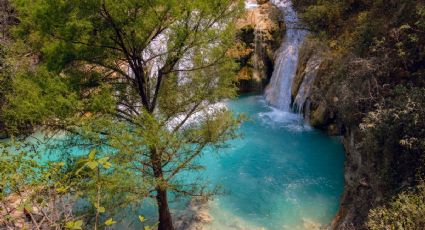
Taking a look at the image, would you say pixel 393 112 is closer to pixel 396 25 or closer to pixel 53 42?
pixel 396 25

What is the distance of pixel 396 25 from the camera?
28.8ft

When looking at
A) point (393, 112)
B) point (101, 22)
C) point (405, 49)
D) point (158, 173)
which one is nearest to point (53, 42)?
point (101, 22)

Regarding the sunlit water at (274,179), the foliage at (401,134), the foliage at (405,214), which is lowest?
the sunlit water at (274,179)

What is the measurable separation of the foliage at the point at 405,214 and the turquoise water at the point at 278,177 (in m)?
4.10

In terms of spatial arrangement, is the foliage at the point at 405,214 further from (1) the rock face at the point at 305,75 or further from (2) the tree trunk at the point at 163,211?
(1) the rock face at the point at 305,75

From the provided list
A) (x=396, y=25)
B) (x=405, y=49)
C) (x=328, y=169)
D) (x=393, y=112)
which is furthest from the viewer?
(x=328, y=169)

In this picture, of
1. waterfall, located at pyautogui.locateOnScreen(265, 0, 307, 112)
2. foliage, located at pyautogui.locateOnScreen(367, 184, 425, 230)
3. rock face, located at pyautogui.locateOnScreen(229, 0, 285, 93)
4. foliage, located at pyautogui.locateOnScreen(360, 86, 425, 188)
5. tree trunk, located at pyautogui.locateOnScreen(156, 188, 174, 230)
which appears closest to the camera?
foliage, located at pyautogui.locateOnScreen(367, 184, 425, 230)

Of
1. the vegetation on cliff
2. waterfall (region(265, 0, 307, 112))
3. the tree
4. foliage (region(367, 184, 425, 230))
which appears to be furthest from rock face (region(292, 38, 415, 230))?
waterfall (region(265, 0, 307, 112))

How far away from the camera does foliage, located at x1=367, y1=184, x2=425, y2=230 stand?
16.6 ft

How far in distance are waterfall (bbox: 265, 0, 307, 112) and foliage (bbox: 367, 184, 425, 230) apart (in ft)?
40.3

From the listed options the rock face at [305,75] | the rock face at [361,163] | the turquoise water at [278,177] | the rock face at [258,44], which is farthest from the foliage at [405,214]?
the rock face at [258,44]

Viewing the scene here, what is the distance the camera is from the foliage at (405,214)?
199 inches

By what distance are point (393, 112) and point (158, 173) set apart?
536cm

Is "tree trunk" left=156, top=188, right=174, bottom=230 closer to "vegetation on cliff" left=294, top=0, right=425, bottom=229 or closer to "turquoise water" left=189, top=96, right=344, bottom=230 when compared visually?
"turquoise water" left=189, top=96, right=344, bottom=230
